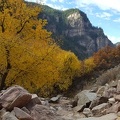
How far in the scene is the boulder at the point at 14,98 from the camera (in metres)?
10.5

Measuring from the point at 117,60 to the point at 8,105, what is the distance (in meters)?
53.7

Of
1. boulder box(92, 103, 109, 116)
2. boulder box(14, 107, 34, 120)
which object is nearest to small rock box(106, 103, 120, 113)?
boulder box(92, 103, 109, 116)

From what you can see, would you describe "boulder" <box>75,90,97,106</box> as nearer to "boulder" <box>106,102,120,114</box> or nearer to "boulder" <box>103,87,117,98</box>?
"boulder" <box>103,87,117,98</box>

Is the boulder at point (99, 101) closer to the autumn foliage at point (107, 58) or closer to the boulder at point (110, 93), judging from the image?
the boulder at point (110, 93)

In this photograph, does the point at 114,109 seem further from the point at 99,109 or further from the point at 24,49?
the point at 24,49

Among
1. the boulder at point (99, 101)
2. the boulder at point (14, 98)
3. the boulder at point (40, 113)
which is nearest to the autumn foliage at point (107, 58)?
the boulder at point (99, 101)

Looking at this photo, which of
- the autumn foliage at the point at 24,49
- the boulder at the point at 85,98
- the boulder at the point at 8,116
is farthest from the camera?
the autumn foliage at the point at 24,49

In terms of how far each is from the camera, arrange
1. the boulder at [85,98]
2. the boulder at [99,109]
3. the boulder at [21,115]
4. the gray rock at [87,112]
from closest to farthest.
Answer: the boulder at [21,115]
the boulder at [99,109]
the gray rock at [87,112]
the boulder at [85,98]

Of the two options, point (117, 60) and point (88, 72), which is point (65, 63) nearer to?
point (88, 72)

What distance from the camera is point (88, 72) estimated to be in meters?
56.3

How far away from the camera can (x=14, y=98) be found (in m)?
10.6

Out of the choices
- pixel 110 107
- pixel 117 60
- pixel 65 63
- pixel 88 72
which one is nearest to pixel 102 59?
pixel 117 60

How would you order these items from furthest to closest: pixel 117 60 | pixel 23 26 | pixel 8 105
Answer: pixel 117 60 → pixel 23 26 → pixel 8 105

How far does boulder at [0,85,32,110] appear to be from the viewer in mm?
10484
